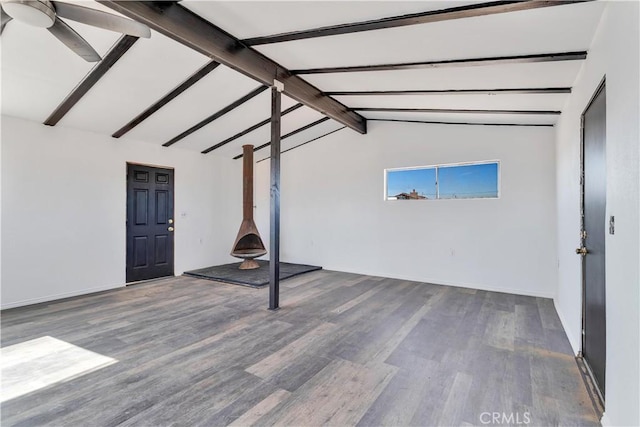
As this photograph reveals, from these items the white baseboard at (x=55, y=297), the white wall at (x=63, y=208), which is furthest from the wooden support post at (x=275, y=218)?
the white baseboard at (x=55, y=297)

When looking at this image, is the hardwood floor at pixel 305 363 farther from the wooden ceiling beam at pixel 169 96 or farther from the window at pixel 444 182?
the wooden ceiling beam at pixel 169 96

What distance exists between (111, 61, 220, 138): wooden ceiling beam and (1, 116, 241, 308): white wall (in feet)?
1.66

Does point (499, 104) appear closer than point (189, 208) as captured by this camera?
Yes

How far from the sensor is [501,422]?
184 centimetres

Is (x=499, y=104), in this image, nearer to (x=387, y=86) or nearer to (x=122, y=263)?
(x=387, y=86)

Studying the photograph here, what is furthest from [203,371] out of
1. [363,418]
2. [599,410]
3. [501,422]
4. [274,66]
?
[274,66]

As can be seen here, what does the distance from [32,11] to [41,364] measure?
2.69 meters

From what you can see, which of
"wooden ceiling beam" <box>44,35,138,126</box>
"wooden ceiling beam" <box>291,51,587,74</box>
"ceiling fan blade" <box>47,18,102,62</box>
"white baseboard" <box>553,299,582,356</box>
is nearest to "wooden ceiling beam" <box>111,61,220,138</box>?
"wooden ceiling beam" <box>44,35,138,126</box>

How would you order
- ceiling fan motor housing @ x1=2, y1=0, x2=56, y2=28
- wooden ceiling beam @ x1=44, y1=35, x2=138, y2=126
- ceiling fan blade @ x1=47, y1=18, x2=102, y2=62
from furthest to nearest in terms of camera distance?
wooden ceiling beam @ x1=44, y1=35, x2=138, y2=126 → ceiling fan blade @ x1=47, y1=18, x2=102, y2=62 → ceiling fan motor housing @ x1=2, y1=0, x2=56, y2=28

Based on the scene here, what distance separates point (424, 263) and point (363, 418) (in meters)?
3.91

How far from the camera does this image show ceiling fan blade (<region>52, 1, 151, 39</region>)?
201cm

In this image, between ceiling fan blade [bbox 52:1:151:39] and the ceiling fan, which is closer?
the ceiling fan

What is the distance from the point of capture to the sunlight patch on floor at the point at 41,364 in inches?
88.6

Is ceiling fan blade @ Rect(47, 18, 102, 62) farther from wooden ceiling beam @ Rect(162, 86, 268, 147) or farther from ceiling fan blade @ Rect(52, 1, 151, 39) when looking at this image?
wooden ceiling beam @ Rect(162, 86, 268, 147)
